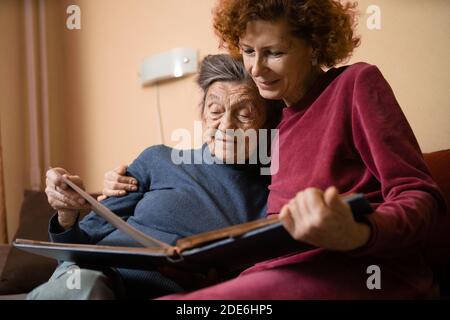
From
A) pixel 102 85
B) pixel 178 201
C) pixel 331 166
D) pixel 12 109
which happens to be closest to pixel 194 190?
pixel 178 201

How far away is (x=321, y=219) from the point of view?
2.08ft

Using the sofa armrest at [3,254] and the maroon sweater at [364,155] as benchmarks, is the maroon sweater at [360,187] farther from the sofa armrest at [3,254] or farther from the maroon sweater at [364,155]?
the sofa armrest at [3,254]

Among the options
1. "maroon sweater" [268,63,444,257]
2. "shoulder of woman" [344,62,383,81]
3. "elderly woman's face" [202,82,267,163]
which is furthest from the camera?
"elderly woman's face" [202,82,267,163]

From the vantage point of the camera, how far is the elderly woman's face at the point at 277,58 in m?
1.03

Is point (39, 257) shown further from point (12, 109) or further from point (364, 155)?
point (364, 155)

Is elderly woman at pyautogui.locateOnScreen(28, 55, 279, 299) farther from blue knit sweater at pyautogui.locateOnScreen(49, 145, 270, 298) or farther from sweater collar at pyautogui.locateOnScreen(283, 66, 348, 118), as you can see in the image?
sweater collar at pyautogui.locateOnScreen(283, 66, 348, 118)

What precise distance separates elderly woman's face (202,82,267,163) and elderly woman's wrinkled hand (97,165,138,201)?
24cm

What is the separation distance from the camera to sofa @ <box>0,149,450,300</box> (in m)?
1.11

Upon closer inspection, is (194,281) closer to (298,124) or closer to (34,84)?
(298,124)

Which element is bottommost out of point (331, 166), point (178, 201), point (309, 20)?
point (178, 201)

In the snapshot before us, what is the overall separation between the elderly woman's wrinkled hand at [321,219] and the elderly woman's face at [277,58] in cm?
45

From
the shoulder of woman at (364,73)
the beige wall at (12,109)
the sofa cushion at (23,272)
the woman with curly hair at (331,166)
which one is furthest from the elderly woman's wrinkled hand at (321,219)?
the beige wall at (12,109)

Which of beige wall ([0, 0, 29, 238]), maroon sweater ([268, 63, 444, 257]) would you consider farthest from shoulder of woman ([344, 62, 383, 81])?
beige wall ([0, 0, 29, 238])
